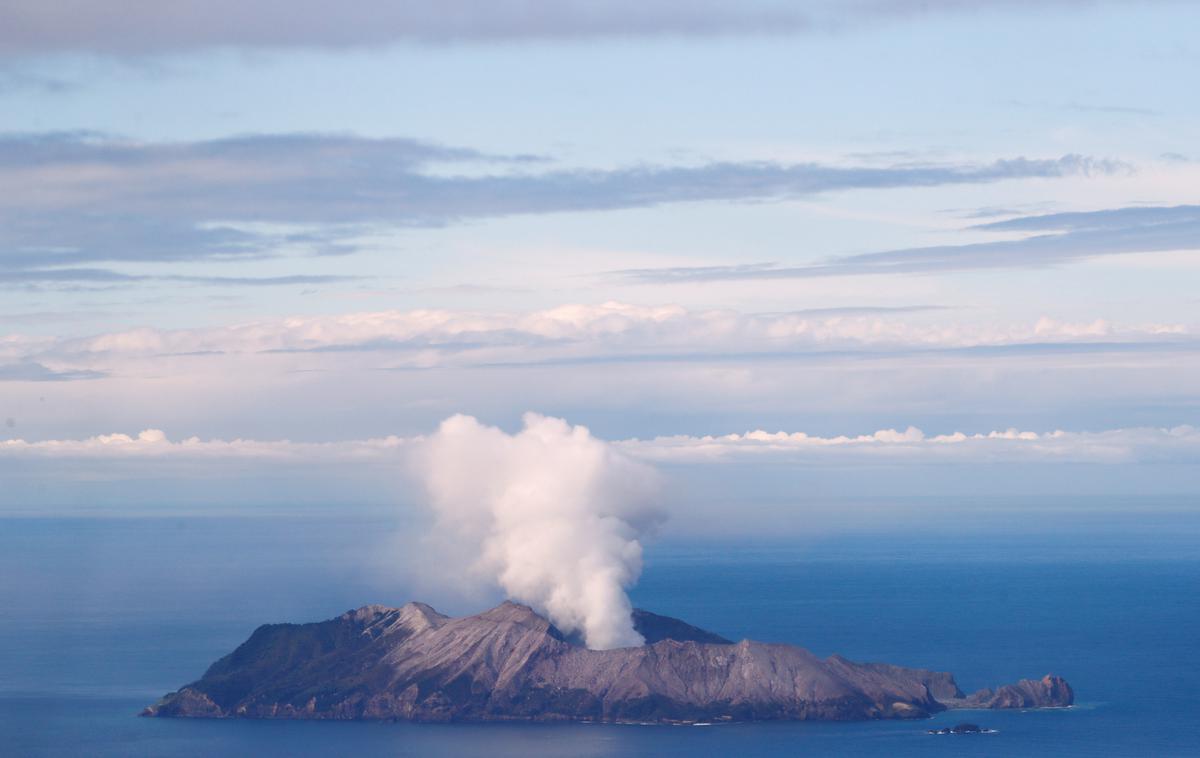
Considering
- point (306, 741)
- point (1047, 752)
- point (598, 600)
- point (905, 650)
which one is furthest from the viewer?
point (905, 650)

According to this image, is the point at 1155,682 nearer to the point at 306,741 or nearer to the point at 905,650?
the point at 905,650

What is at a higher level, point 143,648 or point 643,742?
point 143,648

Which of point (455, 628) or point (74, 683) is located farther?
point (74, 683)

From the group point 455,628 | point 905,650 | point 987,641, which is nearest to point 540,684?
point 455,628

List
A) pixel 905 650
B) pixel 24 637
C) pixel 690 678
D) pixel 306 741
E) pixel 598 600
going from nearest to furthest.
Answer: pixel 306 741, pixel 690 678, pixel 598 600, pixel 905 650, pixel 24 637

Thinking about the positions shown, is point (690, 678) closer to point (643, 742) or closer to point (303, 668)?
point (643, 742)

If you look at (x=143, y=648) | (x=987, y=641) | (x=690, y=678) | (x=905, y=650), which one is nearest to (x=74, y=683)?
(x=143, y=648)
